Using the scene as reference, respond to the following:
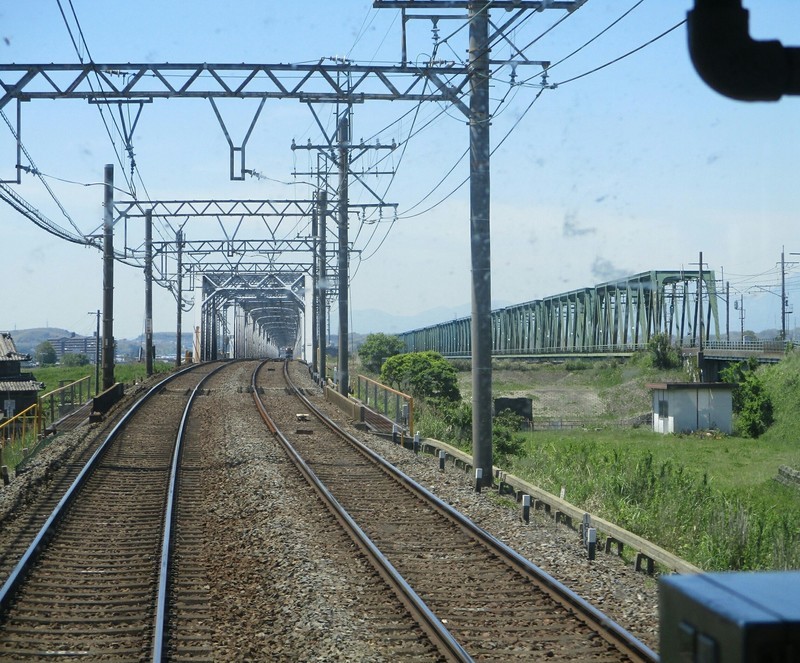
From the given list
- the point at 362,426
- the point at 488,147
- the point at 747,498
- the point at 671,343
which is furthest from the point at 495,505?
the point at 671,343

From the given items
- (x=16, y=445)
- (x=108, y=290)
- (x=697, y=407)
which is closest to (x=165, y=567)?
(x=16, y=445)

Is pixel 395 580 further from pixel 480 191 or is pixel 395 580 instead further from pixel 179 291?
pixel 179 291

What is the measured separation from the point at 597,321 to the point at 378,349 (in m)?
16.4

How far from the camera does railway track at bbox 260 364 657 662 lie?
6.62 metres

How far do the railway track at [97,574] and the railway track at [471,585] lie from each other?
2.20 m

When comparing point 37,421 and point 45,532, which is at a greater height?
point 37,421

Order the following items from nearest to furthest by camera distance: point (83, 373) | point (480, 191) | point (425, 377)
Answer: point (480, 191) → point (425, 377) → point (83, 373)

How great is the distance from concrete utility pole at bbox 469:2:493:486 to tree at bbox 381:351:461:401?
83.3ft

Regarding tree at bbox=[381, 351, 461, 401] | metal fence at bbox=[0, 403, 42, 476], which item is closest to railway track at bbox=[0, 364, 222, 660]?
metal fence at bbox=[0, 403, 42, 476]

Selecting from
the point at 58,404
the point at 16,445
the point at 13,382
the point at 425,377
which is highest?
the point at 425,377

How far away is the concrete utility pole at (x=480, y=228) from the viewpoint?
1320cm

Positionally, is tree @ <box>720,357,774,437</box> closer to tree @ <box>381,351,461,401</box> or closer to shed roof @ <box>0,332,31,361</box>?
tree @ <box>381,351,461,401</box>

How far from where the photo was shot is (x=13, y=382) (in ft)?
139

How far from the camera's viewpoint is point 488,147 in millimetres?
13469
